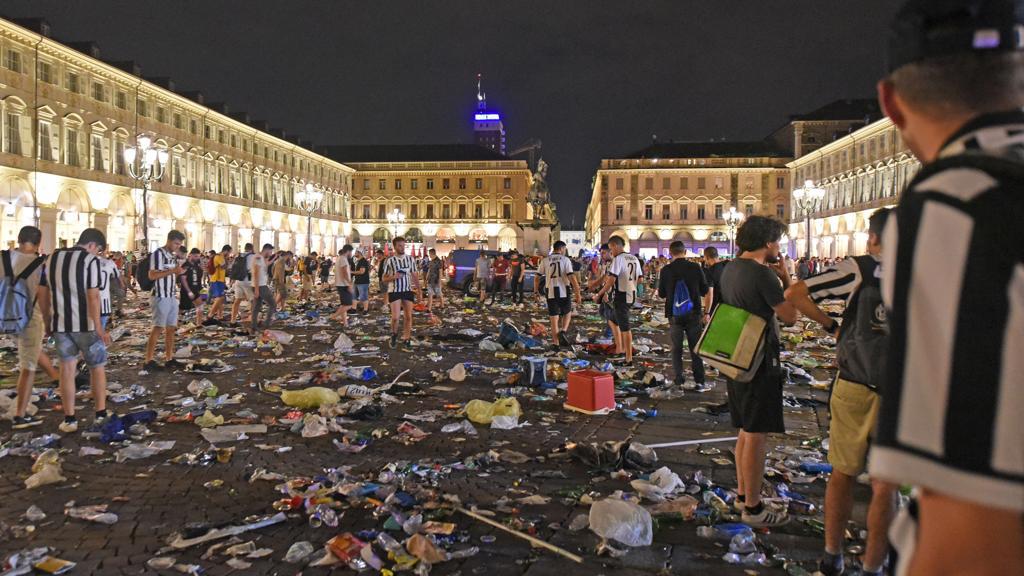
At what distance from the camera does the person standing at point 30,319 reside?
6.88m

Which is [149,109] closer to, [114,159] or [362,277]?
[114,159]

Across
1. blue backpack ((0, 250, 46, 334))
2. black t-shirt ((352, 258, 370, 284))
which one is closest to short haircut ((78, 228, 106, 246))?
blue backpack ((0, 250, 46, 334))

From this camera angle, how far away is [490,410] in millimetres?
7074

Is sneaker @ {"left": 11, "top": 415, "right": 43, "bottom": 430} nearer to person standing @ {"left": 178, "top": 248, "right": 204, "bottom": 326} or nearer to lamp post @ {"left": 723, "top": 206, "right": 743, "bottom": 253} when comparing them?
person standing @ {"left": 178, "top": 248, "right": 204, "bottom": 326}

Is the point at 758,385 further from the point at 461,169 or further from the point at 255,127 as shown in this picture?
the point at 461,169

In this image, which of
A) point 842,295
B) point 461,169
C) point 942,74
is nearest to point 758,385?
point 842,295

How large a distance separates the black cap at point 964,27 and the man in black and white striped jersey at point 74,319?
282 inches

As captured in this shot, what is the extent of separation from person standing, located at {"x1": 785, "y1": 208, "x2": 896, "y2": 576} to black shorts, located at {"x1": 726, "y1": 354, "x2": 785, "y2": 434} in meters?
0.62

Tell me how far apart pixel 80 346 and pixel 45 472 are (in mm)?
1912

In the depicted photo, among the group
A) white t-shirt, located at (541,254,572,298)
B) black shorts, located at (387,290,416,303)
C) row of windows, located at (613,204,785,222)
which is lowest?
black shorts, located at (387,290,416,303)

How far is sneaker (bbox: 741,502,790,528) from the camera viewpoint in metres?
4.24

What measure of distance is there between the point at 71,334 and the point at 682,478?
5.79 m

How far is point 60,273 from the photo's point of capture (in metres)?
6.52

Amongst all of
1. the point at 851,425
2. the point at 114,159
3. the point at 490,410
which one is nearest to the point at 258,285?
the point at 490,410
